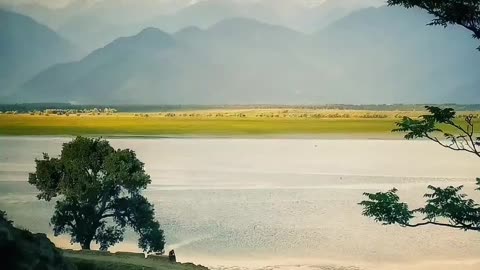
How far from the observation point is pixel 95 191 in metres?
10.4

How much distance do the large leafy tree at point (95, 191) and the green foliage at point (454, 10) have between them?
21.1 ft

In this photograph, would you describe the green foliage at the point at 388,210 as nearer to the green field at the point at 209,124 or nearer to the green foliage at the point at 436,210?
the green foliage at the point at 436,210

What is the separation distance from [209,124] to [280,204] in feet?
82.2

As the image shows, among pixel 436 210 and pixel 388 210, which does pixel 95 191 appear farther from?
pixel 436 210

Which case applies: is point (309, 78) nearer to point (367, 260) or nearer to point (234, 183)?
point (234, 183)

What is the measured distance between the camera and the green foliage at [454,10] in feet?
16.3

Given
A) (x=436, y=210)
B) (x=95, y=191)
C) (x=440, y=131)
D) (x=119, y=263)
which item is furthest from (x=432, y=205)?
(x=95, y=191)

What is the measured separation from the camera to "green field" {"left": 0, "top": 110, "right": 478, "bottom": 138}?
96.7 feet

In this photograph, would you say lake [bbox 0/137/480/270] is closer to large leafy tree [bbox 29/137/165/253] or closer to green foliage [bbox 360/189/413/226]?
large leafy tree [bbox 29/137/165/253]

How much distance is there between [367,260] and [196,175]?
33.7 feet

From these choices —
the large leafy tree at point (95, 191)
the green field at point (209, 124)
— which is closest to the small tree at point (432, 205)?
the large leafy tree at point (95, 191)

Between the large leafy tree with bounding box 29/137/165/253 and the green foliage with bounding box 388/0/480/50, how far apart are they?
6426 millimetres

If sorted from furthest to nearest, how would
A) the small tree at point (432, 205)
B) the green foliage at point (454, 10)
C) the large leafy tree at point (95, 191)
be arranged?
the large leafy tree at point (95, 191), the small tree at point (432, 205), the green foliage at point (454, 10)

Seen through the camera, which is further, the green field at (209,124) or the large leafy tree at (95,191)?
the green field at (209,124)
